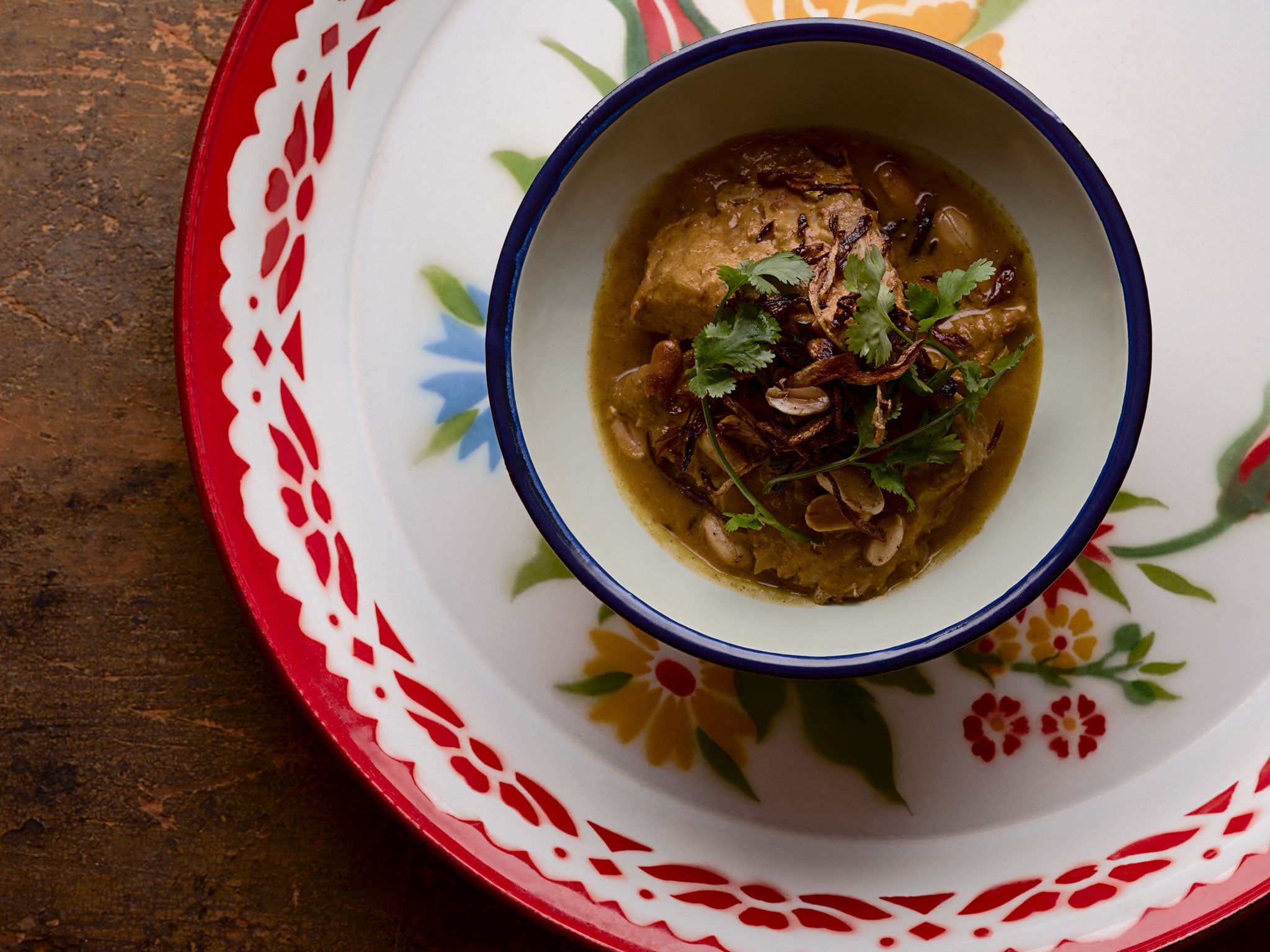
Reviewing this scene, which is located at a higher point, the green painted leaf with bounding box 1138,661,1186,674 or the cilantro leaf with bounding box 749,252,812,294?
the cilantro leaf with bounding box 749,252,812,294

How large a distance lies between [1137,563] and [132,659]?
265cm

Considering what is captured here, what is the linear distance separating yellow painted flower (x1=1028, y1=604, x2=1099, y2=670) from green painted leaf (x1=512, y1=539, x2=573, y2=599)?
112 centimetres

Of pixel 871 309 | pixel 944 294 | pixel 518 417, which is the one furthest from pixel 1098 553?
pixel 518 417

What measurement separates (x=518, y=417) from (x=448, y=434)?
418mm

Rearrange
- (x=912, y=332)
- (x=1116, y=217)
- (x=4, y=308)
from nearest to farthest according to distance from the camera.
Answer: (x=1116, y=217), (x=912, y=332), (x=4, y=308)

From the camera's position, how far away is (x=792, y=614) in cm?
227

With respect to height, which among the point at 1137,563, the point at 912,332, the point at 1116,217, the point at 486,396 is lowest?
the point at 486,396

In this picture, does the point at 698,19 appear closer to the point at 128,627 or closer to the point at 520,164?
the point at 520,164

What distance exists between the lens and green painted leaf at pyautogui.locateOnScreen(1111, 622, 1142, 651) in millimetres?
2367

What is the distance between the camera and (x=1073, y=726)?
7.82 ft

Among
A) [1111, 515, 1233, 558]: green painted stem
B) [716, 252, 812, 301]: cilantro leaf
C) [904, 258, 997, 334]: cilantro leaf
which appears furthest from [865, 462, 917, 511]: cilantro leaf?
[1111, 515, 1233, 558]: green painted stem

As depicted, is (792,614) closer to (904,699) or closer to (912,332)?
(904,699)

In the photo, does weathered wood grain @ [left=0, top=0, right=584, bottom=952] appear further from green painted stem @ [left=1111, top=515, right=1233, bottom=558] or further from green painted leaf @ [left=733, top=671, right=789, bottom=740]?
green painted stem @ [left=1111, top=515, right=1233, bottom=558]

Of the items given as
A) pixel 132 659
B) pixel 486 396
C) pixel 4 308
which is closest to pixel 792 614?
pixel 486 396
